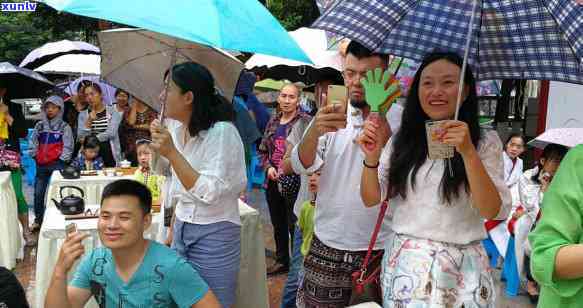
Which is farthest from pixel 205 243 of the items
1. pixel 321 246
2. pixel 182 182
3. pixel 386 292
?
pixel 386 292

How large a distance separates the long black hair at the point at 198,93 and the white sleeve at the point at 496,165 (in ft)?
4.15

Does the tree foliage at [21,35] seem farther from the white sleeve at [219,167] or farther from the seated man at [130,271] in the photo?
the seated man at [130,271]

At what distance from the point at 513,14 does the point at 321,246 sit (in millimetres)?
1187

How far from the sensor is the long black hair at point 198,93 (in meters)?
2.78

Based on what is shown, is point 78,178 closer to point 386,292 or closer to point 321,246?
point 321,246

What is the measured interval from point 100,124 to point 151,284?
Answer: 5618 mm

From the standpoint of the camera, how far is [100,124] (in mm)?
7652

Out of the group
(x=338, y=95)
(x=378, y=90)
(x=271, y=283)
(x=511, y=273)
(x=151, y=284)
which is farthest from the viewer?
(x=271, y=283)

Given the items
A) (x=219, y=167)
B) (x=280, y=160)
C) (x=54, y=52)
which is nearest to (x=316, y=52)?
(x=280, y=160)

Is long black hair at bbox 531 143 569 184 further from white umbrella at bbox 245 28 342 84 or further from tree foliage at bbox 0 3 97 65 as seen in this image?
tree foliage at bbox 0 3 97 65

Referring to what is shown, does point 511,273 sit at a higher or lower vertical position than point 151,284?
lower

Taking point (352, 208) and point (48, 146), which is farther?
point (48, 146)

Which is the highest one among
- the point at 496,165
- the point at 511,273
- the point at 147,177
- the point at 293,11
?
the point at 293,11

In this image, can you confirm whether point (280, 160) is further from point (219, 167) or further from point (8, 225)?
point (8, 225)
